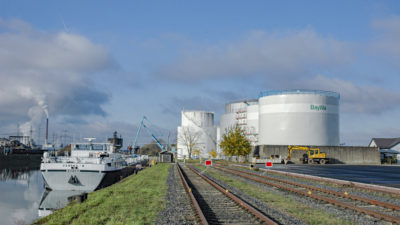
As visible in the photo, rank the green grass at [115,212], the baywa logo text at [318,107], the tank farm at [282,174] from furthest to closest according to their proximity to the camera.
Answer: the baywa logo text at [318,107]
the tank farm at [282,174]
the green grass at [115,212]

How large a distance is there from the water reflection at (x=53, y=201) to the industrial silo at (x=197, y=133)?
3395 inches

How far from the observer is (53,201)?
29609mm

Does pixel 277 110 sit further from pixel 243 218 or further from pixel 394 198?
pixel 243 218

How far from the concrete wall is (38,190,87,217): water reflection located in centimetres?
5112

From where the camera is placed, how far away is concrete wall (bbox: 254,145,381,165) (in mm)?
79000

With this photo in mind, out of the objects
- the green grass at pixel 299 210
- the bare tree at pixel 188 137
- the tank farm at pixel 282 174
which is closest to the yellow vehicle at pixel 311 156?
the tank farm at pixel 282 174

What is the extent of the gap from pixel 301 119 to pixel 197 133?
4422cm

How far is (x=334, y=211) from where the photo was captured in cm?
1327

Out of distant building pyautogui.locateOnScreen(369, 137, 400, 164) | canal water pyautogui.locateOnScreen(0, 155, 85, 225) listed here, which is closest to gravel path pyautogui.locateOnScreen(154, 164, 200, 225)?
canal water pyautogui.locateOnScreen(0, 155, 85, 225)

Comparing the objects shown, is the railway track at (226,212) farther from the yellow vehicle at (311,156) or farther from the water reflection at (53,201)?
the yellow vehicle at (311,156)

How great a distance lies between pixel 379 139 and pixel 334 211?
4628 inches

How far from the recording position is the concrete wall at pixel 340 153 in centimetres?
7900

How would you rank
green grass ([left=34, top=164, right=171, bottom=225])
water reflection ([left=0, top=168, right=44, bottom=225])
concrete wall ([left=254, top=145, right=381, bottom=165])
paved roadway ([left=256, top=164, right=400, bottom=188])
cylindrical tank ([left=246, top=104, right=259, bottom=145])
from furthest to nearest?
cylindrical tank ([left=246, top=104, right=259, bottom=145]), concrete wall ([left=254, top=145, right=381, bottom=165]), paved roadway ([left=256, top=164, right=400, bottom=188]), water reflection ([left=0, top=168, right=44, bottom=225]), green grass ([left=34, top=164, right=171, bottom=225])

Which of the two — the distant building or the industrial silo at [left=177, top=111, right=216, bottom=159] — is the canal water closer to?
the distant building
